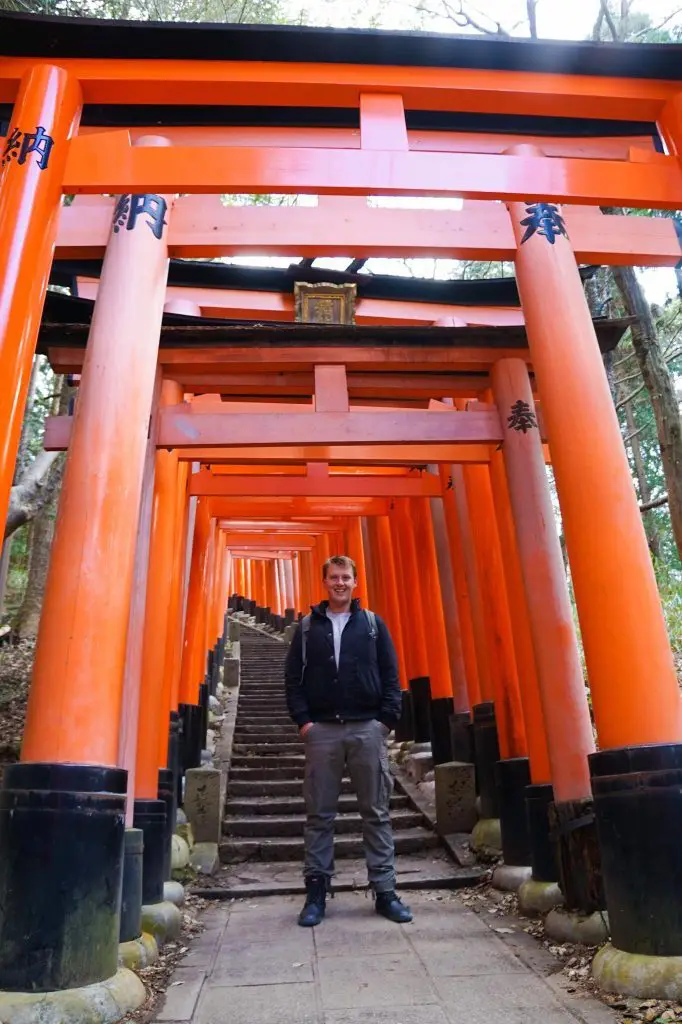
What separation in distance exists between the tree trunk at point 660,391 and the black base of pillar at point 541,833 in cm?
312

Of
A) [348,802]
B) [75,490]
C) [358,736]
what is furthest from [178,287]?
[348,802]

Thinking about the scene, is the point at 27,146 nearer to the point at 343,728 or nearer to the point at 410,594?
the point at 343,728

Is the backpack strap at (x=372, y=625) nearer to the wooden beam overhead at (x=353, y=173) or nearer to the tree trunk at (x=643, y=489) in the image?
the wooden beam overhead at (x=353, y=173)

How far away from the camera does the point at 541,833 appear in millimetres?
4695

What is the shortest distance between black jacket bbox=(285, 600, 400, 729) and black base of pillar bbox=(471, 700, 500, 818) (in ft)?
6.87

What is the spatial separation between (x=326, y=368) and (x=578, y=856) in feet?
12.7

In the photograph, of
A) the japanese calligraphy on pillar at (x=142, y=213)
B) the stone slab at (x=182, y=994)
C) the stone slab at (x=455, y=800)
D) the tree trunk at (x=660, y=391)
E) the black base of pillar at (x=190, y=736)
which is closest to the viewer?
the stone slab at (x=182, y=994)

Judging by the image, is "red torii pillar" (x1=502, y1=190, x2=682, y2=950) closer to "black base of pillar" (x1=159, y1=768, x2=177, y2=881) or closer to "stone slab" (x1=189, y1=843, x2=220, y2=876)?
"black base of pillar" (x1=159, y1=768, x2=177, y2=881)

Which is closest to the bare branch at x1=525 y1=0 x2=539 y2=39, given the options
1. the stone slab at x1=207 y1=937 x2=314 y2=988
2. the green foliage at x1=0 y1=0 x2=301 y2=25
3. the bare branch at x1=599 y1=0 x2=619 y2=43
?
the bare branch at x1=599 y1=0 x2=619 y2=43

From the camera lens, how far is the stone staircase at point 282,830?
5.71m

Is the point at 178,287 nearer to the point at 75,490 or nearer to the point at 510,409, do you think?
the point at 510,409

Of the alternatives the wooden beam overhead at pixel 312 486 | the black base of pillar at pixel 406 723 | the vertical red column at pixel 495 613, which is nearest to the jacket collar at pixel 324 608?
the vertical red column at pixel 495 613

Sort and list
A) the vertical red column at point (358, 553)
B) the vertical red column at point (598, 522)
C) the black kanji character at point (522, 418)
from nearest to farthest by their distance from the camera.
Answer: the vertical red column at point (598, 522)
the black kanji character at point (522, 418)
the vertical red column at point (358, 553)

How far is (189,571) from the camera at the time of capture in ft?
29.9
